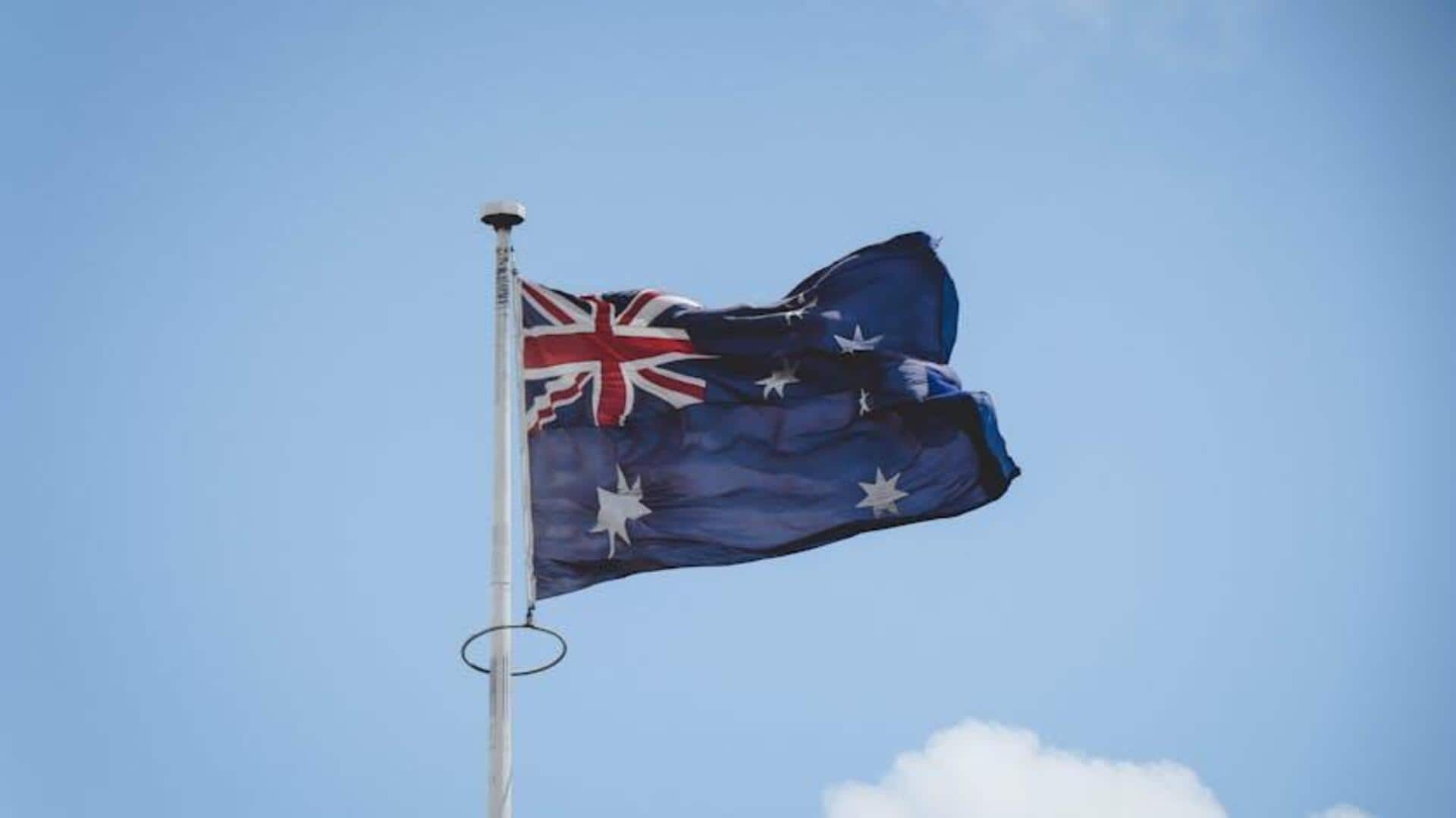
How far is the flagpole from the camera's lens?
20.9 m

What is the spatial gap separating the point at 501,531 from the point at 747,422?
383cm

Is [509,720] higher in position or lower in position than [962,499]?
lower

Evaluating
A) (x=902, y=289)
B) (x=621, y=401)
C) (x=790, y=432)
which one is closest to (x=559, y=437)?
(x=621, y=401)

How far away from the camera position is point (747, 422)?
81.1 feet

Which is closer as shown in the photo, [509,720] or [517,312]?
[509,720]

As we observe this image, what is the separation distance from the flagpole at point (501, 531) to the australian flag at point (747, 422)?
0.72 meters

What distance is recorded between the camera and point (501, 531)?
21844 millimetres

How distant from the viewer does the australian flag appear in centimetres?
2389

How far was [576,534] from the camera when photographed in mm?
23562

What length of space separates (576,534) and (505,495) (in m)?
1.66

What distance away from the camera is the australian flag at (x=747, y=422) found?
78.4 ft

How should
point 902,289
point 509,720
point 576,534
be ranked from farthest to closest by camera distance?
point 902,289 → point 576,534 → point 509,720

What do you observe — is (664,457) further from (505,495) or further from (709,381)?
(505,495)

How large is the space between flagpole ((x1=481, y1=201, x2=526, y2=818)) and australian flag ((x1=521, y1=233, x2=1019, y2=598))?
0.72 metres
